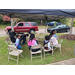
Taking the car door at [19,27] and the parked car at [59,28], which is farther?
the parked car at [59,28]

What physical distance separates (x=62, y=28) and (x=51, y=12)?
891 cm

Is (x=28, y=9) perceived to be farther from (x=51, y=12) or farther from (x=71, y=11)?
(x=71, y=11)

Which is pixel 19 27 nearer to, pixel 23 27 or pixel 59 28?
pixel 23 27

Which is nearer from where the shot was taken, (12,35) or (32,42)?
(32,42)

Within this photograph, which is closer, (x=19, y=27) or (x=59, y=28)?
(x=19, y=27)

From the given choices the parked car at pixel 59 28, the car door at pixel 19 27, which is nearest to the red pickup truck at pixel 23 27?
the car door at pixel 19 27

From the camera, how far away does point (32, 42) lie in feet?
10.6

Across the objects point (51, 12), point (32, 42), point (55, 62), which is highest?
point (51, 12)

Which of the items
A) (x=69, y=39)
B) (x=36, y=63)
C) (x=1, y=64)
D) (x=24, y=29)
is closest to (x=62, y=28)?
(x=69, y=39)

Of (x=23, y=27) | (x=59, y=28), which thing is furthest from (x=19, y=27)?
(x=59, y=28)

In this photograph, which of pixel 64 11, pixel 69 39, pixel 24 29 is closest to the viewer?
pixel 64 11

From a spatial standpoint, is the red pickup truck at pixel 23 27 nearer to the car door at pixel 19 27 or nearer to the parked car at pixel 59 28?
the car door at pixel 19 27

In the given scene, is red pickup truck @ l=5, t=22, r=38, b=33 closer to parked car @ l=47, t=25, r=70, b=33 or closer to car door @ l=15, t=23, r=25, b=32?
car door @ l=15, t=23, r=25, b=32

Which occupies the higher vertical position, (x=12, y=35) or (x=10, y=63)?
(x=12, y=35)
